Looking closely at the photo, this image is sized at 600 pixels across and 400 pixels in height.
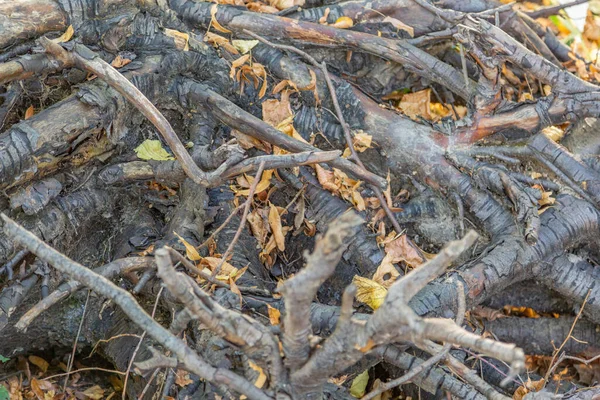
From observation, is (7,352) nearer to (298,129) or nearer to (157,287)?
(157,287)

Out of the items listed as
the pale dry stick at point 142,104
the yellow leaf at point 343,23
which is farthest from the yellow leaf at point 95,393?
the yellow leaf at point 343,23

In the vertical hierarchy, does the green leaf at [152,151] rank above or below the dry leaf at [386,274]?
above

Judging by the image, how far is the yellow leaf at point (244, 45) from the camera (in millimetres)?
3162

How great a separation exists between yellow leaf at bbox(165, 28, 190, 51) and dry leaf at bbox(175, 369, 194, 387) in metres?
1.51

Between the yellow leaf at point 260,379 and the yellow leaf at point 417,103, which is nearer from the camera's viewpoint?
the yellow leaf at point 260,379

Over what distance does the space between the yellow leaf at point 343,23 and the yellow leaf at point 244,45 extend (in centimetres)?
46

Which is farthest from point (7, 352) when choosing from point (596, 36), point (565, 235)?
point (596, 36)

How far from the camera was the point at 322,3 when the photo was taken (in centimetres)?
351

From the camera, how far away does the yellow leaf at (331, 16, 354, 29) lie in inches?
131

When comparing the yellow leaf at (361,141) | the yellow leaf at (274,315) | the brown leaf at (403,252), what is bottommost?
the brown leaf at (403,252)

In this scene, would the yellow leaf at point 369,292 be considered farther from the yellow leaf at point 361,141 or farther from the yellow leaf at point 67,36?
the yellow leaf at point 67,36

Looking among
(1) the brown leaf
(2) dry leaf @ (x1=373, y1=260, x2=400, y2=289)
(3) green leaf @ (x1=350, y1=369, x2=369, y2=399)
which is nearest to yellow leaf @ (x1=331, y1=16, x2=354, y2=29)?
(1) the brown leaf

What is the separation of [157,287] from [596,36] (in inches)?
134

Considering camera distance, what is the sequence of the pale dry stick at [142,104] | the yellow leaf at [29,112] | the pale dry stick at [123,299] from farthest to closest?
1. the yellow leaf at [29,112]
2. the pale dry stick at [142,104]
3. the pale dry stick at [123,299]
